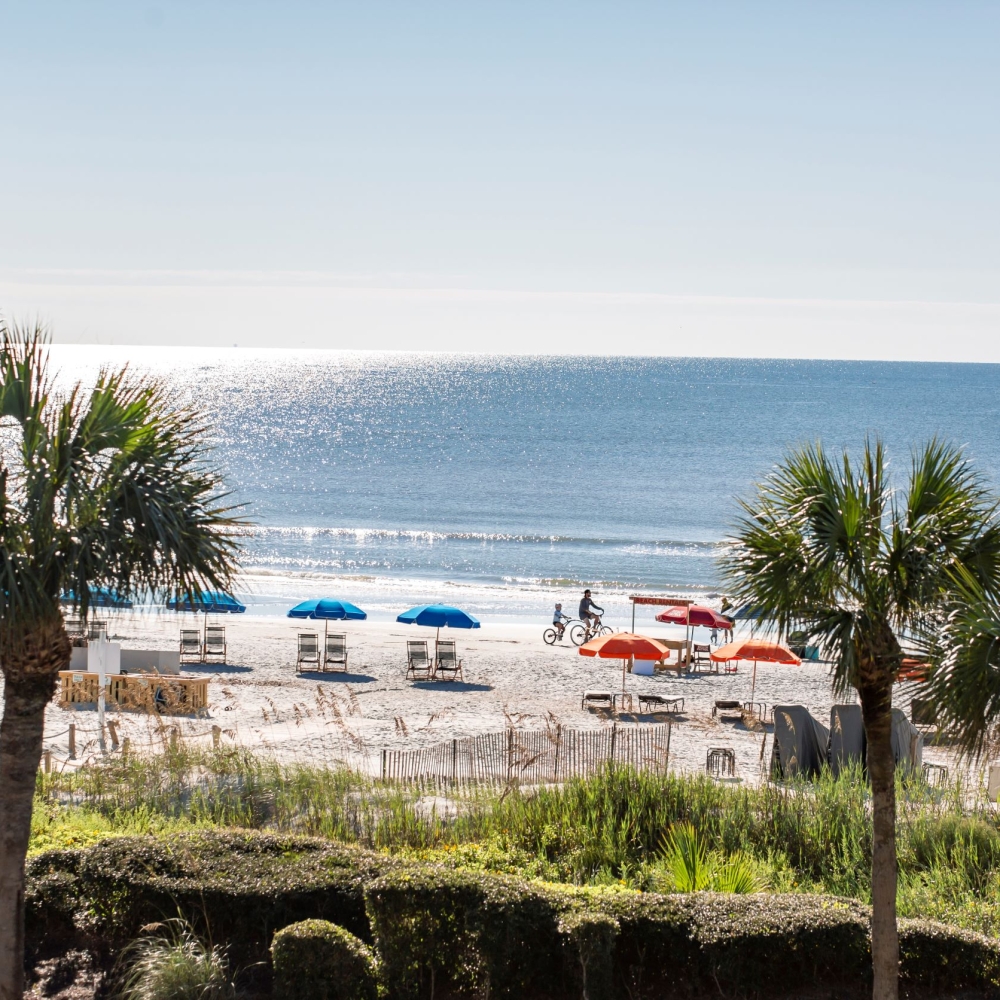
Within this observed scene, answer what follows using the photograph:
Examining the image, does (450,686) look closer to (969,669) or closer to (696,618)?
(696,618)

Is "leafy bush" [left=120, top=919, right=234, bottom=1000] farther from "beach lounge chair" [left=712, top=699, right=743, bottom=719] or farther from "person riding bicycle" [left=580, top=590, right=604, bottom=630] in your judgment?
"person riding bicycle" [left=580, top=590, right=604, bottom=630]

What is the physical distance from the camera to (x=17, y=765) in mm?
6520

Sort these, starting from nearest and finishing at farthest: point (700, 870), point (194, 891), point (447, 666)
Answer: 1. point (194, 891)
2. point (700, 870)
3. point (447, 666)

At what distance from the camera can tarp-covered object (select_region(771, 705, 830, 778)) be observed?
1386 centimetres

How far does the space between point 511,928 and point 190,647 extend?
19.8m

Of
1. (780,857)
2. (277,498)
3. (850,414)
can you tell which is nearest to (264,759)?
(780,857)

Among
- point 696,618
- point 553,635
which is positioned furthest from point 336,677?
point 696,618

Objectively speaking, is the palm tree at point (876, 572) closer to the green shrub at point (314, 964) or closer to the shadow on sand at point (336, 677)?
the green shrub at point (314, 964)

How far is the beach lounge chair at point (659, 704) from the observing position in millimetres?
20047

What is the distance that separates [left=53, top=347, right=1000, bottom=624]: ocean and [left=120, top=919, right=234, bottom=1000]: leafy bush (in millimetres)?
3005

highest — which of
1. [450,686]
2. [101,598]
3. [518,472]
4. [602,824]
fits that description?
[518,472]

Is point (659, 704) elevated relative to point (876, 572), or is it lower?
lower

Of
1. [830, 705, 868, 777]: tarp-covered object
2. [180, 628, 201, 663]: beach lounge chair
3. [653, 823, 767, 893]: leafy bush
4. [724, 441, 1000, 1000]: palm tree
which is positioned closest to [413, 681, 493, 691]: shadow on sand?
[180, 628, 201, 663]: beach lounge chair

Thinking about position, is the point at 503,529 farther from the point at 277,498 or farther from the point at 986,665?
the point at 986,665
